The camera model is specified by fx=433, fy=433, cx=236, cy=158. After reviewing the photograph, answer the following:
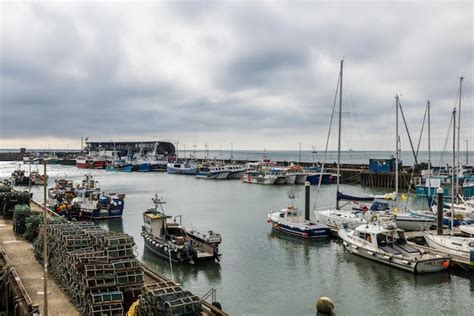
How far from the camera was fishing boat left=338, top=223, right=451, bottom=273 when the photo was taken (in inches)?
987

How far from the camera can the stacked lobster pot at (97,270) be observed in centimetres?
1466

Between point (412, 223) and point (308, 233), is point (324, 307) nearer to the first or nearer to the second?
point (308, 233)

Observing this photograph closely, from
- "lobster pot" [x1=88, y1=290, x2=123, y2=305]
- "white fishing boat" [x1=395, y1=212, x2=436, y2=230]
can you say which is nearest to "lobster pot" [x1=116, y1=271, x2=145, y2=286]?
"lobster pot" [x1=88, y1=290, x2=123, y2=305]

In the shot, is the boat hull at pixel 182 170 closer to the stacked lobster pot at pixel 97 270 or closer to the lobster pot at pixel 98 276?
the stacked lobster pot at pixel 97 270

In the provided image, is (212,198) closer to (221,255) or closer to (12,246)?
(221,255)

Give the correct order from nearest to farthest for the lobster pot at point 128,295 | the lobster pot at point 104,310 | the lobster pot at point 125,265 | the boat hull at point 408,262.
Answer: the lobster pot at point 104,310, the lobster pot at point 128,295, the lobster pot at point 125,265, the boat hull at point 408,262

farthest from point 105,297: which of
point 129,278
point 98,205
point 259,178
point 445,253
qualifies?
point 259,178

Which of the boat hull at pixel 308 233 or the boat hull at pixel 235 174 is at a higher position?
the boat hull at pixel 235 174

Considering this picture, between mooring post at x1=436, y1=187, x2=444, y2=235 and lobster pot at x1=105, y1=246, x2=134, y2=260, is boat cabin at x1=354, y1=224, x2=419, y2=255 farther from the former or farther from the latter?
lobster pot at x1=105, y1=246, x2=134, y2=260

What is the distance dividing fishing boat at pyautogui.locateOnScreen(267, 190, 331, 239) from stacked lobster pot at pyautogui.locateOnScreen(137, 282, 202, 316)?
2233cm

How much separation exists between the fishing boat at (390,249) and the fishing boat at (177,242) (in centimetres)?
933

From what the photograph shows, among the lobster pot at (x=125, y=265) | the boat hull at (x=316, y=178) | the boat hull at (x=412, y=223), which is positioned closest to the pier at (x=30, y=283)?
the lobster pot at (x=125, y=265)

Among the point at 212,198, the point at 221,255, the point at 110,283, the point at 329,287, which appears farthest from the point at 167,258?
the point at 212,198

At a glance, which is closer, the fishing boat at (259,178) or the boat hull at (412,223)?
the boat hull at (412,223)
